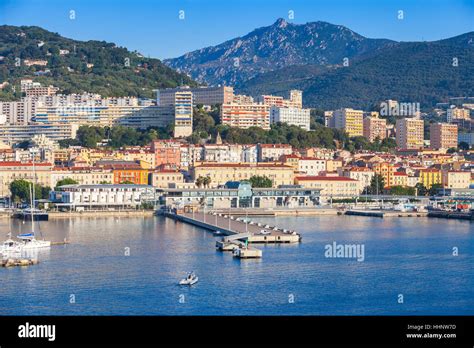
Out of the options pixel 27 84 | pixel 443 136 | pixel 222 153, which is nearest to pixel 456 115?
pixel 443 136

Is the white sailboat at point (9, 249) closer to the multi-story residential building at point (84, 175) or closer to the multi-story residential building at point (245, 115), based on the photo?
the multi-story residential building at point (84, 175)

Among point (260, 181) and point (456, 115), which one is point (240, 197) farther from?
point (456, 115)

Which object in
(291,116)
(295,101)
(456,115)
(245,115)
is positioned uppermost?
(295,101)

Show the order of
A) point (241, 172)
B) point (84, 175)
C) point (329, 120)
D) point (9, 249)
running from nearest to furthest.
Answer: point (9, 249) → point (84, 175) → point (241, 172) → point (329, 120)

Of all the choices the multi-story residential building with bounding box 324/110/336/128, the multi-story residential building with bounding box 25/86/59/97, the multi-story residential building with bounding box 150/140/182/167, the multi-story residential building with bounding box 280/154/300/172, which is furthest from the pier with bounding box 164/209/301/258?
the multi-story residential building with bounding box 324/110/336/128

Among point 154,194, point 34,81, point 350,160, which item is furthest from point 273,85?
point 154,194

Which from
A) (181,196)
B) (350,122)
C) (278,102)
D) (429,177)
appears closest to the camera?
(181,196)
